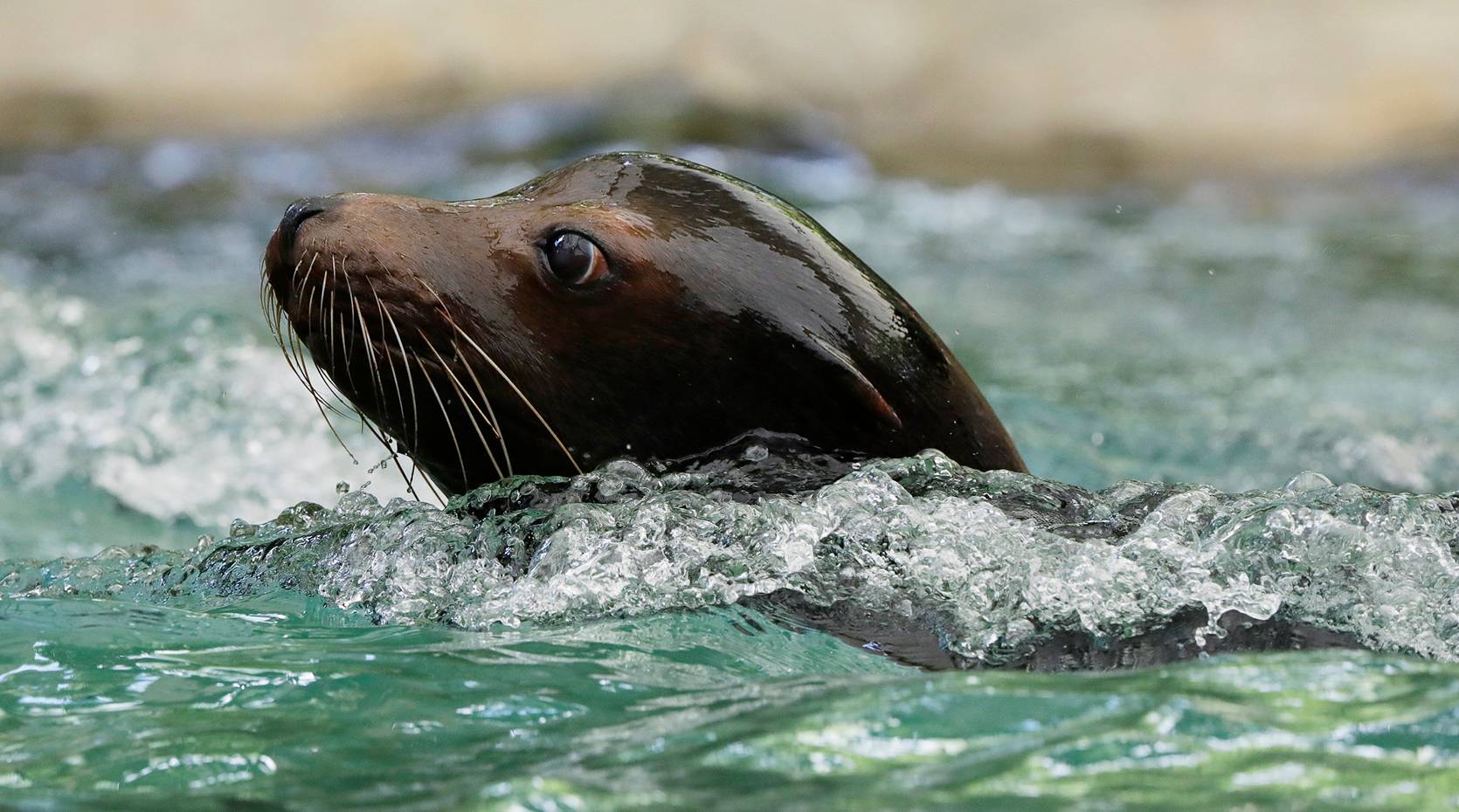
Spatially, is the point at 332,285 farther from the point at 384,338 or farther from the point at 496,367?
the point at 496,367

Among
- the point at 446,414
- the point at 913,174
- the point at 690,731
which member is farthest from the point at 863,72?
the point at 690,731

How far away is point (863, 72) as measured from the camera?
13852 millimetres

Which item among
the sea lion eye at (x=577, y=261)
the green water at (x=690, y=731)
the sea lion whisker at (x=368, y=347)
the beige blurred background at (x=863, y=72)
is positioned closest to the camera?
the green water at (x=690, y=731)

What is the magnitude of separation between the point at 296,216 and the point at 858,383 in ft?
A: 3.49

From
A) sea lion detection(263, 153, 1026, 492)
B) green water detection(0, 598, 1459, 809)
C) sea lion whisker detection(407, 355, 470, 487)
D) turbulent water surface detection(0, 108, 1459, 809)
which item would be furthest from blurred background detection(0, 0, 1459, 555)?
green water detection(0, 598, 1459, 809)

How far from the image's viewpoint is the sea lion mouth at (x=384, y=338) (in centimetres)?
310

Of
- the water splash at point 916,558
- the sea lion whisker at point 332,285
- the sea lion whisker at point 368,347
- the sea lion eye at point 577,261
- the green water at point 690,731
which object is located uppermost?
the sea lion eye at point 577,261

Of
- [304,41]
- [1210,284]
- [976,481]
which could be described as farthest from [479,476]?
[304,41]

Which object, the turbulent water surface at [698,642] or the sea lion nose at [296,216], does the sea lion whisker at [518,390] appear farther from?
the sea lion nose at [296,216]

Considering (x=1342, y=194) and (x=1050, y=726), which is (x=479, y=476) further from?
(x=1342, y=194)

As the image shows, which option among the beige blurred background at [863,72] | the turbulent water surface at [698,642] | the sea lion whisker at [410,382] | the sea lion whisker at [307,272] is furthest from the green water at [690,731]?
the beige blurred background at [863,72]

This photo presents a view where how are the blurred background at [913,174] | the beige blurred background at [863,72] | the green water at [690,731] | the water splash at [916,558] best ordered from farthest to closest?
1. the beige blurred background at [863,72]
2. the blurred background at [913,174]
3. the water splash at [916,558]
4. the green water at [690,731]

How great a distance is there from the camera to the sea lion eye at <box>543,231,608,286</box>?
3186 millimetres

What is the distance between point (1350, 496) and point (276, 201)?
9135 millimetres
